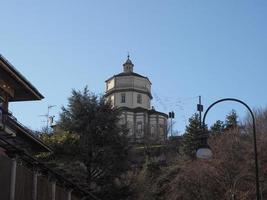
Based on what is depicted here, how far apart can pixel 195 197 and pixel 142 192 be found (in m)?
5.42

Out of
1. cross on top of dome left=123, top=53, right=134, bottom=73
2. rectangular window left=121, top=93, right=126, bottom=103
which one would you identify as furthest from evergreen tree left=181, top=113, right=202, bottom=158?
cross on top of dome left=123, top=53, right=134, bottom=73

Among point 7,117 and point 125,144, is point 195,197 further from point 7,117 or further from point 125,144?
point 7,117

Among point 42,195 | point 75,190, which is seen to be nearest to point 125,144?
point 75,190

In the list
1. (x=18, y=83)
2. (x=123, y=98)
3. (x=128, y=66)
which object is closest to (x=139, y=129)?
(x=123, y=98)

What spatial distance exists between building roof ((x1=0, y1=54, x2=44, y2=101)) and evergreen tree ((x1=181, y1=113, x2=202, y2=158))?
123ft

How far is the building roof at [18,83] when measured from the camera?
2752 centimetres

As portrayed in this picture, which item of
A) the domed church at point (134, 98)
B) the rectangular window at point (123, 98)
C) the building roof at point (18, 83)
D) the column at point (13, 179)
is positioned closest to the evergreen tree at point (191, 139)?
the building roof at point (18, 83)

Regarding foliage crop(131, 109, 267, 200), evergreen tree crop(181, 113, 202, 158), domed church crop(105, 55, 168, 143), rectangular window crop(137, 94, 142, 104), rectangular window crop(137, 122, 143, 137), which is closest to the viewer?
foliage crop(131, 109, 267, 200)

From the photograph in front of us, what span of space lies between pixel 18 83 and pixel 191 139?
149 ft

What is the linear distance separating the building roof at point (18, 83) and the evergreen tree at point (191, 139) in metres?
37.4

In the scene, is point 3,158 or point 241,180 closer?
point 3,158

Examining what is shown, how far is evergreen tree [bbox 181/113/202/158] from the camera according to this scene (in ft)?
231

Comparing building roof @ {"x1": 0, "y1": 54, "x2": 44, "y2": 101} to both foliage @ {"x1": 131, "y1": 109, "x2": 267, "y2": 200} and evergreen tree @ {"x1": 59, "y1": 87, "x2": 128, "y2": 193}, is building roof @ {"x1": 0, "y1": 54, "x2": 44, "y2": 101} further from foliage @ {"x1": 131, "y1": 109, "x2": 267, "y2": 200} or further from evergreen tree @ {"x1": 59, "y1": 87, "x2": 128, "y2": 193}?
foliage @ {"x1": 131, "y1": 109, "x2": 267, "y2": 200}

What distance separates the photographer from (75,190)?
89.7ft
